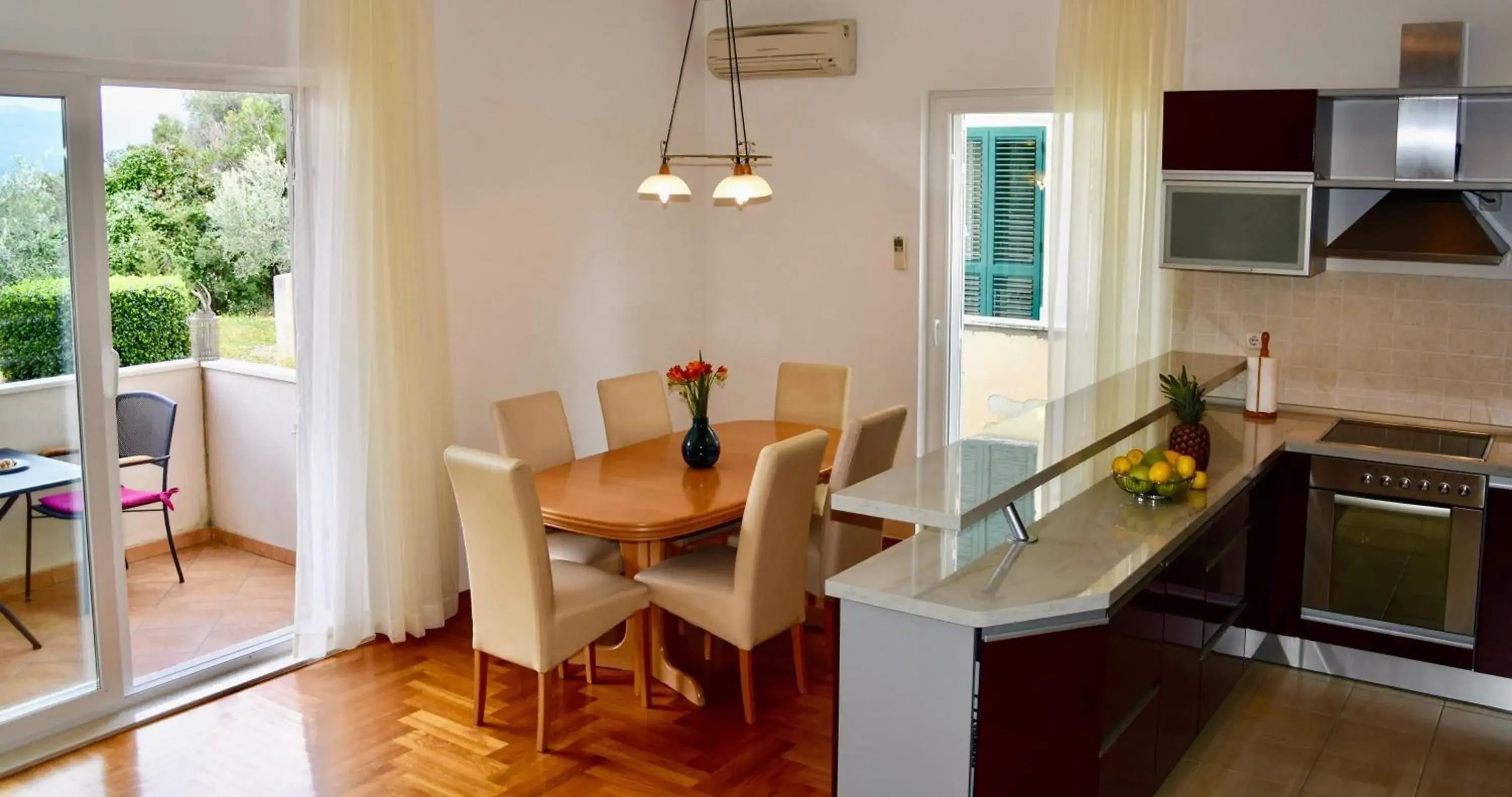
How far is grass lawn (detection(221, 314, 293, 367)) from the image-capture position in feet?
17.9

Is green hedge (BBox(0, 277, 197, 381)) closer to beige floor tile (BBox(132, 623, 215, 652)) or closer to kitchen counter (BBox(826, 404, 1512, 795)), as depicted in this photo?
beige floor tile (BBox(132, 623, 215, 652))

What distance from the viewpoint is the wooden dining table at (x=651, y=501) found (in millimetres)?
4402

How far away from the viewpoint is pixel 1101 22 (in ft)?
18.1

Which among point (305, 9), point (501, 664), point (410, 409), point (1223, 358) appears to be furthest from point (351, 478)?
point (1223, 358)

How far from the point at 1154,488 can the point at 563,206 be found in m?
3.34

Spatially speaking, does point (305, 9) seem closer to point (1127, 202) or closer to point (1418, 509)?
point (1127, 202)

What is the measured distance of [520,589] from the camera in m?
4.20

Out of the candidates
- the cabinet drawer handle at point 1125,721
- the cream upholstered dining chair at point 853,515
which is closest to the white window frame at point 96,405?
the cream upholstered dining chair at point 853,515

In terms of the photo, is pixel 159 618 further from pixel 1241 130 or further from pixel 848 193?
pixel 1241 130

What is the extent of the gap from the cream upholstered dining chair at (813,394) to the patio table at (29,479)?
2.96m

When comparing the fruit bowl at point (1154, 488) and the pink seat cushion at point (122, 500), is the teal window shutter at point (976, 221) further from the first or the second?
the pink seat cushion at point (122, 500)

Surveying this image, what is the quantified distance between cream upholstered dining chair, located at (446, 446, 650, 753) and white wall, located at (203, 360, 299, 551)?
1790 mm

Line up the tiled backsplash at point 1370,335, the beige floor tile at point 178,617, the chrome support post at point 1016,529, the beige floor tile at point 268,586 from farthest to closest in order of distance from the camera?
the beige floor tile at point 268,586 → the beige floor tile at point 178,617 → the tiled backsplash at point 1370,335 → the chrome support post at point 1016,529

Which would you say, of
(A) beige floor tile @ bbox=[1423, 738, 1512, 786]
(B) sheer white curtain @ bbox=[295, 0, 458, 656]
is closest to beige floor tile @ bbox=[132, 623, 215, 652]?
(B) sheer white curtain @ bbox=[295, 0, 458, 656]
